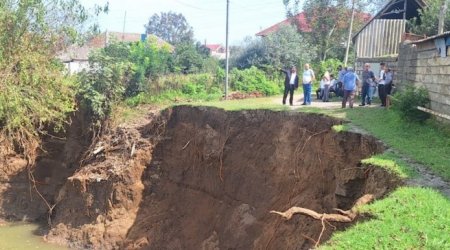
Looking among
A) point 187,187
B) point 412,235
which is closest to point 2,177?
point 187,187

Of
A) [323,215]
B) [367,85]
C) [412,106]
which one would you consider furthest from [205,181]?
[323,215]

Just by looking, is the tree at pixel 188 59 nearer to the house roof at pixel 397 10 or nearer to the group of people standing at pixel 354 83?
the house roof at pixel 397 10

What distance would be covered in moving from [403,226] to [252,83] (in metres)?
19.3

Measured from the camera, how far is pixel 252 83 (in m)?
25.1

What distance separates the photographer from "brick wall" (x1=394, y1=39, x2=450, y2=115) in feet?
37.9

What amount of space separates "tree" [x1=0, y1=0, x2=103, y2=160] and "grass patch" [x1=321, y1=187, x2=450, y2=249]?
42.6 ft

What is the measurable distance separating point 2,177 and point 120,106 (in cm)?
506

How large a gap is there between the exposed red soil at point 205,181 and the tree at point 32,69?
6.75ft

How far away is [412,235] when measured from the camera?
593cm

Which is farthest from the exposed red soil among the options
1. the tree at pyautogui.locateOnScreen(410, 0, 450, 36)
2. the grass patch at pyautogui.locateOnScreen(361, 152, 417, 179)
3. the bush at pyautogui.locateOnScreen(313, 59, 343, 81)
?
the bush at pyautogui.locateOnScreen(313, 59, 343, 81)

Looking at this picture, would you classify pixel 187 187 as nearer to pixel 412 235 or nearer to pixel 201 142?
pixel 201 142

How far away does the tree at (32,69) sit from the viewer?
658 inches

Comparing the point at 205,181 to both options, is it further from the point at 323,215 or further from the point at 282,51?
the point at 282,51

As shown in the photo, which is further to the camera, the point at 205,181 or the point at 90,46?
the point at 90,46
